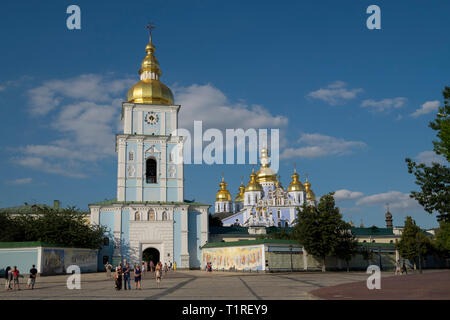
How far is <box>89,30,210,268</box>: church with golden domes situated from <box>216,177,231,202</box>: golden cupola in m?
61.5

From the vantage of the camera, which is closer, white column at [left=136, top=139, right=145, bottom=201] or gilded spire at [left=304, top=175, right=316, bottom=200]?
white column at [left=136, top=139, right=145, bottom=201]

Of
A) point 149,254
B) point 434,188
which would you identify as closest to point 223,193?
point 149,254

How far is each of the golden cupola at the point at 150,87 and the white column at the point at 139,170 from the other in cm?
513

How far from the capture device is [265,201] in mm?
94438

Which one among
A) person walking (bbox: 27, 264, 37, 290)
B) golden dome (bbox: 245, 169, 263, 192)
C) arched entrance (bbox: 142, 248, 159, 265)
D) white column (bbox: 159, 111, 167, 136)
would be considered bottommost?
arched entrance (bbox: 142, 248, 159, 265)

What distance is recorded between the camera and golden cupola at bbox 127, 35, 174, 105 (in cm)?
5159

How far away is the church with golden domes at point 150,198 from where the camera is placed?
47.2 meters

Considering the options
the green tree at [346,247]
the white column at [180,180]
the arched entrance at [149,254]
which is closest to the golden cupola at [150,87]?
the white column at [180,180]

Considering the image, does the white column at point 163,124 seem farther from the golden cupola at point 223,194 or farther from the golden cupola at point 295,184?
the golden cupola at point 223,194

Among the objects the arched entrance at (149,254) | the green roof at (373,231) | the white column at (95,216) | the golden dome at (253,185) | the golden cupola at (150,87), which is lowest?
the arched entrance at (149,254)

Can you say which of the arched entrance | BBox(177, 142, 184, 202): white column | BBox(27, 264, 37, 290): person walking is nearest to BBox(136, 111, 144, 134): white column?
BBox(177, 142, 184, 202): white column

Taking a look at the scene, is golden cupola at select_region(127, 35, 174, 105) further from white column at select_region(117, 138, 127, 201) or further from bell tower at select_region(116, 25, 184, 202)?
white column at select_region(117, 138, 127, 201)

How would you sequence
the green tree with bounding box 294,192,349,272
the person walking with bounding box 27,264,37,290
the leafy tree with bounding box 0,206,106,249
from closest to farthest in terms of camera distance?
the person walking with bounding box 27,264,37,290
the green tree with bounding box 294,192,349,272
the leafy tree with bounding box 0,206,106,249
